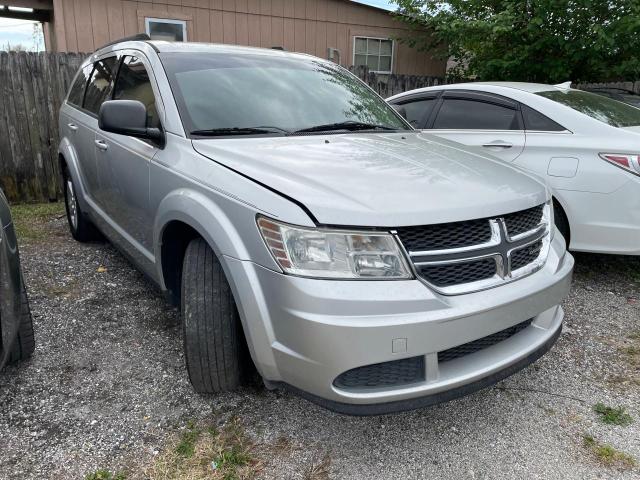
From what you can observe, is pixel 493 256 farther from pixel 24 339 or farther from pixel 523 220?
pixel 24 339

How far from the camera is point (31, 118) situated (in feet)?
21.0

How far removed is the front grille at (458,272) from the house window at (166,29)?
326 inches

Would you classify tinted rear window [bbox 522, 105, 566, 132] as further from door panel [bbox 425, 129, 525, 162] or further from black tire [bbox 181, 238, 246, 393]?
black tire [bbox 181, 238, 246, 393]

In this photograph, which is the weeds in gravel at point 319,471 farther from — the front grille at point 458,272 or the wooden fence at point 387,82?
the wooden fence at point 387,82

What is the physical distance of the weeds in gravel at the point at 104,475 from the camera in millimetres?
2041

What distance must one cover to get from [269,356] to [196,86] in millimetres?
1698

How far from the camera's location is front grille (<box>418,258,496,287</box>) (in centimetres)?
196

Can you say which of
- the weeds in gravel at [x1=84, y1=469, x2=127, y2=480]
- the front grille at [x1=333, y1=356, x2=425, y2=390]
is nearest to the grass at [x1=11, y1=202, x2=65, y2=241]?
the weeds in gravel at [x1=84, y1=469, x2=127, y2=480]

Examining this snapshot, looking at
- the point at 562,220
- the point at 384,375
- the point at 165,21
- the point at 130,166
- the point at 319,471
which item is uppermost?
the point at 165,21

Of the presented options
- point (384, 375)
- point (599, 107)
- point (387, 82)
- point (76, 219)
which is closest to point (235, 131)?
point (384, 375)

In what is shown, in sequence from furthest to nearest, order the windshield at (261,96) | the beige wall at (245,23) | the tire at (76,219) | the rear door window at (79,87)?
the beige wall at (245,23)
the tire at (76,219)
the rear door window at (79,87)
the windshield at (261,96)

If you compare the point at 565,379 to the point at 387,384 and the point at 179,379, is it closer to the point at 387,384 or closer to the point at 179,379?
the point at 387,384

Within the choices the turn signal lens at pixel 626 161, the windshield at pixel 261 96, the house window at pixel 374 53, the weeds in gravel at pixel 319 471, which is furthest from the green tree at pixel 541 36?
the weeds in gravel at pixel 319 471

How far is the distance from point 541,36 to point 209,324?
831 cm
